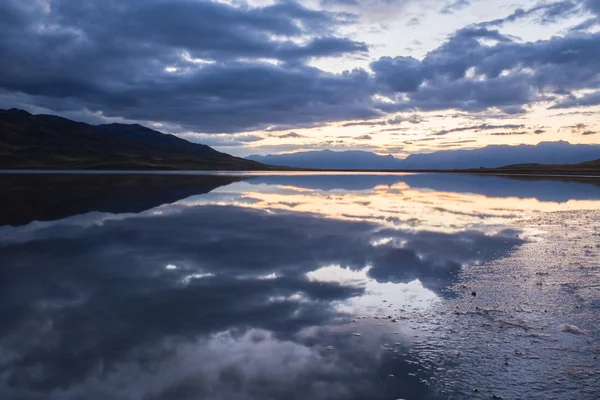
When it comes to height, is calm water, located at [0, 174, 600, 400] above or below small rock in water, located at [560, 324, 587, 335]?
below

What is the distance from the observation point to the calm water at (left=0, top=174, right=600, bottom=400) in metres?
6.16

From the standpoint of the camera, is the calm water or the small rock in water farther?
the small rock in water

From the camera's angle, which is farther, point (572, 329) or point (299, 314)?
point (299, 314)

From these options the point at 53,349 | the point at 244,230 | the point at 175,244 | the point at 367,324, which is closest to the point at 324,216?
the point at 244,230

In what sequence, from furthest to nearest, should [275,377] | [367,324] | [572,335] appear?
1. [367,324]
2. [572,335]
3. [275,377]

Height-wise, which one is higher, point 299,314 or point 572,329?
point 572,329

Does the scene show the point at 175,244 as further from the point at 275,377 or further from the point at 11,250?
the point at 275,377

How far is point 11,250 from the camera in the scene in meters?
14.6

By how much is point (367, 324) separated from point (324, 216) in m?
16.3

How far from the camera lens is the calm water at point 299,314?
6164 millimetres

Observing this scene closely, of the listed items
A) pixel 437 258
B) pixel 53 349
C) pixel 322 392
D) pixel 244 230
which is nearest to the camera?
pixel 322 392

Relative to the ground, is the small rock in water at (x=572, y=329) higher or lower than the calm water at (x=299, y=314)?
higher

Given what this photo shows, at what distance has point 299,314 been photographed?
29.3 feet

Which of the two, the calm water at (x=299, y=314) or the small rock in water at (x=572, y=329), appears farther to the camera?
the small rock in water at (x=572, y=329)
